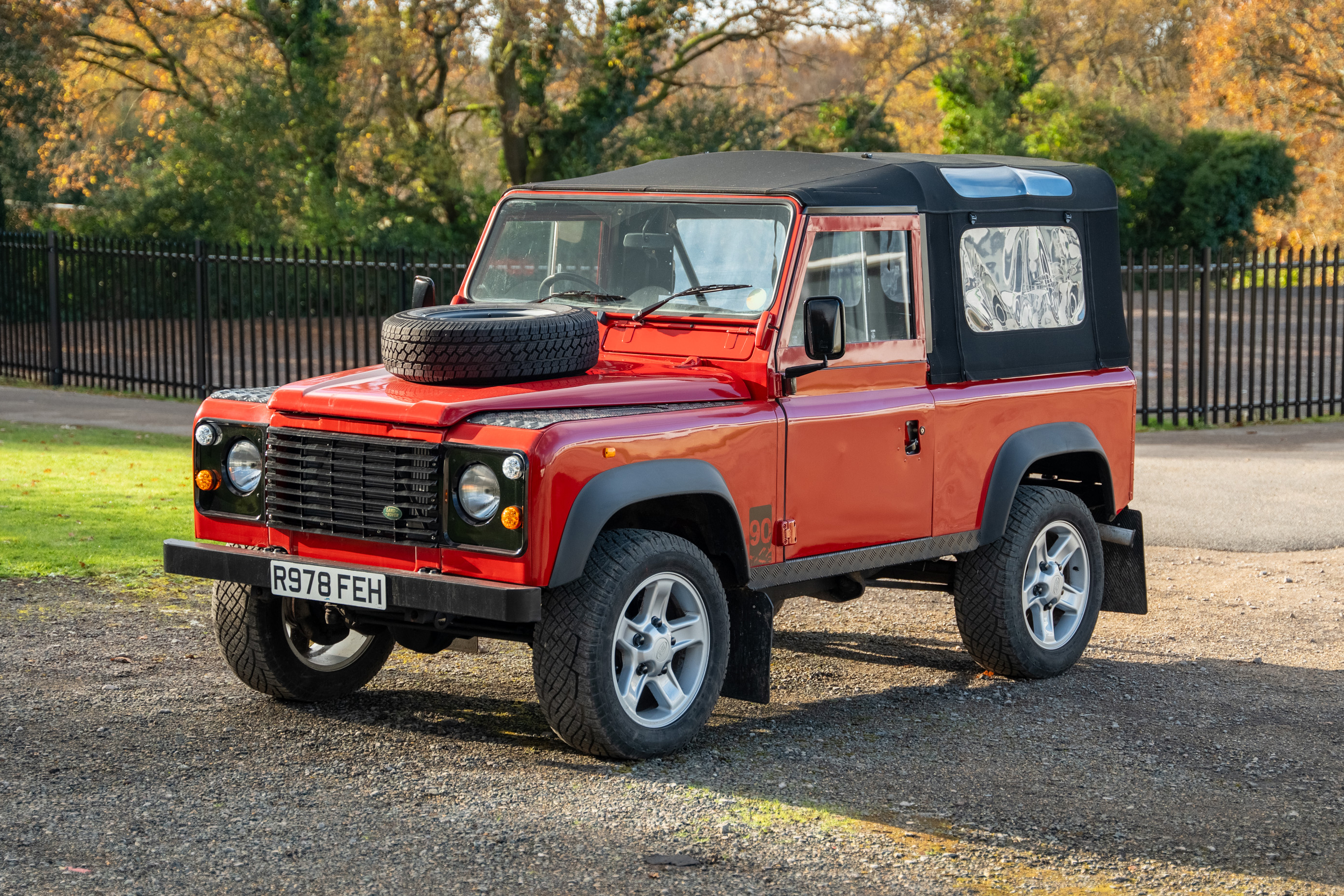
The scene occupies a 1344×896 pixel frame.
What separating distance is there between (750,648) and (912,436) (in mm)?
1144

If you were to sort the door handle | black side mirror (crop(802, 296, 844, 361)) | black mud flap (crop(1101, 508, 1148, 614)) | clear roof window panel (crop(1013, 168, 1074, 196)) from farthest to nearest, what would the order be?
black mud flap (crop(1101, 508, 1148, 614)), clear roof window panel (crop(1013, 168, 1074, 196)), the door handle, black side mirror (crop(802, 296, 844, 361))

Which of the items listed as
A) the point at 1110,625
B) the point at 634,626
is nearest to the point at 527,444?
the point at 634,626

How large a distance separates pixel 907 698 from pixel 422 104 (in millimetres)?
22000

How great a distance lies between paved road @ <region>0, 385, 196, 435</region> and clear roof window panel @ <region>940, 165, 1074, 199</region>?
9.74 metres

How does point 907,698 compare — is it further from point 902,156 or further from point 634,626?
point 902,156

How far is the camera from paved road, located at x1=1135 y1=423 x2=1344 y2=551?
10.1m

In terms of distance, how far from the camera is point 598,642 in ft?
16.4

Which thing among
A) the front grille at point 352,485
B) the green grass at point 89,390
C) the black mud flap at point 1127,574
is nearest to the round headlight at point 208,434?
the front grille at point 352,485

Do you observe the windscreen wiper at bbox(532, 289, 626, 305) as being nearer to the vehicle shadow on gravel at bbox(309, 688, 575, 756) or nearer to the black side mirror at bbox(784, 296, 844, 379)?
the black side mirror at bbox(784, 296, 844, 379)

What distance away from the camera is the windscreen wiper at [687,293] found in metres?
5.87

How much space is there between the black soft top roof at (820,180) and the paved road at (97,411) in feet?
29.9

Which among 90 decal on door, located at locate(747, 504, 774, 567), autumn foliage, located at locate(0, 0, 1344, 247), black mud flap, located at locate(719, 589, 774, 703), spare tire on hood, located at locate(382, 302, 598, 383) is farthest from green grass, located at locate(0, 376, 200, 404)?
90 decal on door, located at locate(747, 504, 774, 567)

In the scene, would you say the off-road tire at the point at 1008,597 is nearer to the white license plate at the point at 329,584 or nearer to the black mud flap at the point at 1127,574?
the black mud flap at the point at 1127,574

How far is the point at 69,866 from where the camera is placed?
14.0 feet
